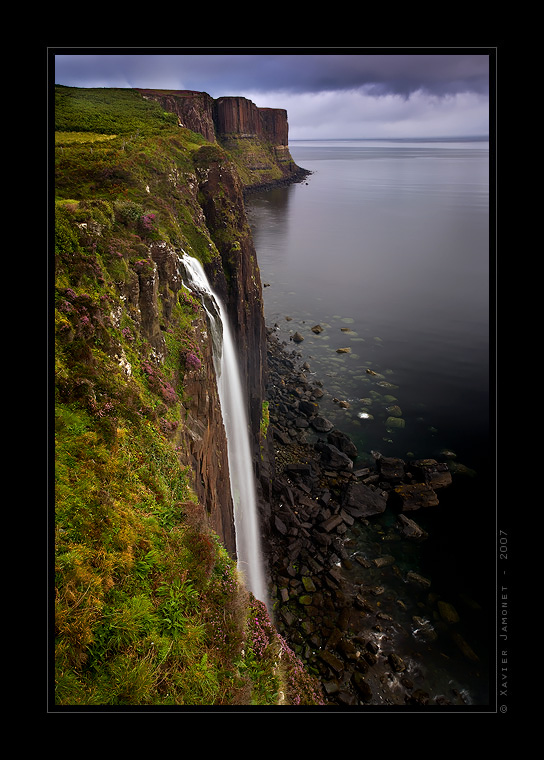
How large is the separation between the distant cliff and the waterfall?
92.7 metres

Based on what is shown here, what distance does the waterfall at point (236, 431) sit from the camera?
21241mm

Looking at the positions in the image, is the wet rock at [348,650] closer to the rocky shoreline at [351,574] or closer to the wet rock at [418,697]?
the rocky shoreline at [351,574]

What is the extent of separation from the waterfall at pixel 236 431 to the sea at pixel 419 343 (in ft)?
27.2

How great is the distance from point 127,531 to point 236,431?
16.4 metres

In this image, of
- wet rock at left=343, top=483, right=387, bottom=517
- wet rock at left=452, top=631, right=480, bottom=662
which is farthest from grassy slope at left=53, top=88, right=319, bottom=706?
wet rock at left=343, top=483, right=387, bottom=517

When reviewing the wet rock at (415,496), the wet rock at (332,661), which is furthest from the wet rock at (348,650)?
the wet rock at (415,496)

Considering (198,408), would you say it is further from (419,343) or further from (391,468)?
(419,343)

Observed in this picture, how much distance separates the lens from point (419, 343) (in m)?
53.2

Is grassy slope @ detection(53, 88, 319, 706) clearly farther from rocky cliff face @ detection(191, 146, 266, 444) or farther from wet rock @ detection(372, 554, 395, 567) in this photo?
wet rock @ detection(372, 554, 395, 567)
